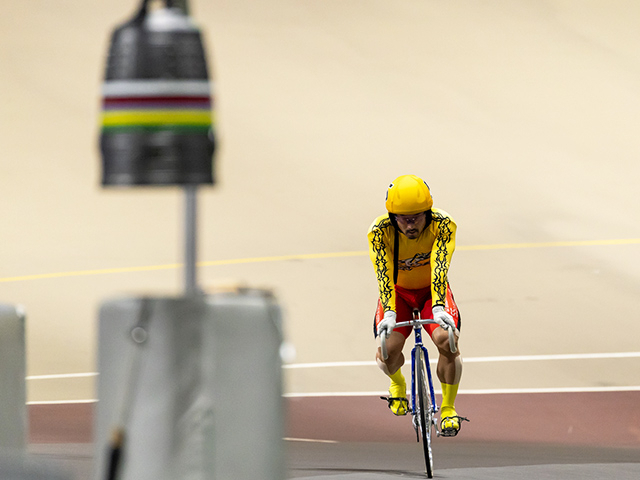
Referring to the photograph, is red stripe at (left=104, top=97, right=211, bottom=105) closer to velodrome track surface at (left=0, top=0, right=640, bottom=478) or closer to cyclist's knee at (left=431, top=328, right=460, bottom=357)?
cyclist's knee at (left=431, top=328, right=460, bottom=357)

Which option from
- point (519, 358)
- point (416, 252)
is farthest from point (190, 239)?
point (519, 358)

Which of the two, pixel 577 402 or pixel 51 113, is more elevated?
pixel 51 113

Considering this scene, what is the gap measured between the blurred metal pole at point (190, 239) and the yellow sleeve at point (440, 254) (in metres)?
5.02

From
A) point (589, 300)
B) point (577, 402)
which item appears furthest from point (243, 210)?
point (577, 402)

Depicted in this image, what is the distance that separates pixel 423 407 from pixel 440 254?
0.99 meters

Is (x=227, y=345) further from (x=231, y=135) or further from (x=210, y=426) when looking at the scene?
(x=231, y=135)

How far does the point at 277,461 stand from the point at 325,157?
22857 millimetres

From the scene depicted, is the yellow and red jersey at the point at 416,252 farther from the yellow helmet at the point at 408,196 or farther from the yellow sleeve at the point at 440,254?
the yellow helmet at the point at 408,196

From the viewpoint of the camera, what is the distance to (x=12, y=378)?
208 inches

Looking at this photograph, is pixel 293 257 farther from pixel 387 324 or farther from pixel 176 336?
pixel 176 336

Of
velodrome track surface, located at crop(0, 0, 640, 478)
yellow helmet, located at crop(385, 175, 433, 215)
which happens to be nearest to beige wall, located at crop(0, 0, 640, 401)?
velodrome track surface, located at crop(0, 0, 640, 478)

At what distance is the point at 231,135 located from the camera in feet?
91.7

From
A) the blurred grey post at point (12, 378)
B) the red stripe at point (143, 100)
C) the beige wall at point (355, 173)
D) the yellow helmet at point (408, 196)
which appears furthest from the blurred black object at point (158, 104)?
the beige wall at point (355, 173)

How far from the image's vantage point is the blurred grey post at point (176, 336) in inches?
167
